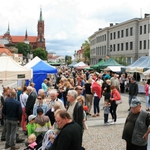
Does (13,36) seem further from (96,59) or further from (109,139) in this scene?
(109,139)

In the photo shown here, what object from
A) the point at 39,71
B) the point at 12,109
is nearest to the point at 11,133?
the point at 12,109

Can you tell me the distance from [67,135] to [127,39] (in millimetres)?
59197

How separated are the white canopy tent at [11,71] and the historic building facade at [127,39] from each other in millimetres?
36416

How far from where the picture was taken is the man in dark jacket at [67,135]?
11.7ft

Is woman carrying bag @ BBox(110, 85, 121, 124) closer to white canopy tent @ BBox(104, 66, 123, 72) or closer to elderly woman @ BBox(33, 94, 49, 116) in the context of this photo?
elderly woman @ BBox(33, 94, 49, 116)

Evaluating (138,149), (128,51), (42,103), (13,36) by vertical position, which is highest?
(13,36)

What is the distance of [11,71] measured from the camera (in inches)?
370

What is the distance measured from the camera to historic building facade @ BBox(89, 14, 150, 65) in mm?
54084

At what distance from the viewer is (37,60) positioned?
53.2 ft

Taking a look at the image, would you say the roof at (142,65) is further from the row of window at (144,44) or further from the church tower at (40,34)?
the church tower at (40,34)

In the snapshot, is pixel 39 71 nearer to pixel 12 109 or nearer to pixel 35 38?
pixel 12 109

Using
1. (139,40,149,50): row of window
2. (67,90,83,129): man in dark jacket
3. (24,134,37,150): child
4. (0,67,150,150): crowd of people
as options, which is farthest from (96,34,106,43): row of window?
(24,134,37,150): child

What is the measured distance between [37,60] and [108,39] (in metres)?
57.8

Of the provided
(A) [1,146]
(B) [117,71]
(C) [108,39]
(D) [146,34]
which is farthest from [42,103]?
(C) [108,39]
